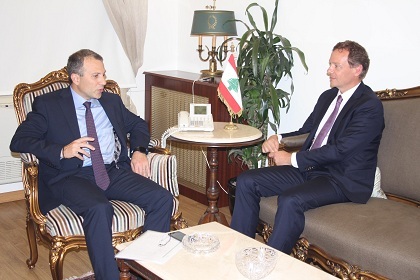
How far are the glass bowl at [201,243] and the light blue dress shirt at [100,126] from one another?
3.07ft

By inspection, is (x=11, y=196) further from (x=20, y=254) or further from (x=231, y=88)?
(x=231, y=88)

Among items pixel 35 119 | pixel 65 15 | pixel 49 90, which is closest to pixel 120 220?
pixel 35 119

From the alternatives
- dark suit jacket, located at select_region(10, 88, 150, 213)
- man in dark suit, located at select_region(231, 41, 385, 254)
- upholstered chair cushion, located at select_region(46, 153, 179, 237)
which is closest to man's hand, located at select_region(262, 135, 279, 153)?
man in dark suit, located at select_region(231, 41, 385, 254)

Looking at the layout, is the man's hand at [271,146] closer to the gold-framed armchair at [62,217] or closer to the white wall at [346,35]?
the gold-framed armchair at [62,217]

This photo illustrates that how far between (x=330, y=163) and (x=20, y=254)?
199 cm

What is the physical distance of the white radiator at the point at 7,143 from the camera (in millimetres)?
4270

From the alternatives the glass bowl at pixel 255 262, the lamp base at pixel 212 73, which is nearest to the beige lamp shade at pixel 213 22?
the lamp base at pixel 212 73

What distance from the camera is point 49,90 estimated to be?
331cm

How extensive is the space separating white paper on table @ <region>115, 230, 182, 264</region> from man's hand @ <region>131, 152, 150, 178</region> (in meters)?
0.71

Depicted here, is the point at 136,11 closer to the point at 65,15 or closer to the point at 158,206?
the point at 65,15

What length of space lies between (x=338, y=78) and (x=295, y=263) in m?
1.21

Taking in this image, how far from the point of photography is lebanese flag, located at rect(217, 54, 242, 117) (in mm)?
3553

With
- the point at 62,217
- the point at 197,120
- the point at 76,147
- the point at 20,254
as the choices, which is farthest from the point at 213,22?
the point at 20,254

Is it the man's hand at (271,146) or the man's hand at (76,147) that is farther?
the man's hand at (271,146)
